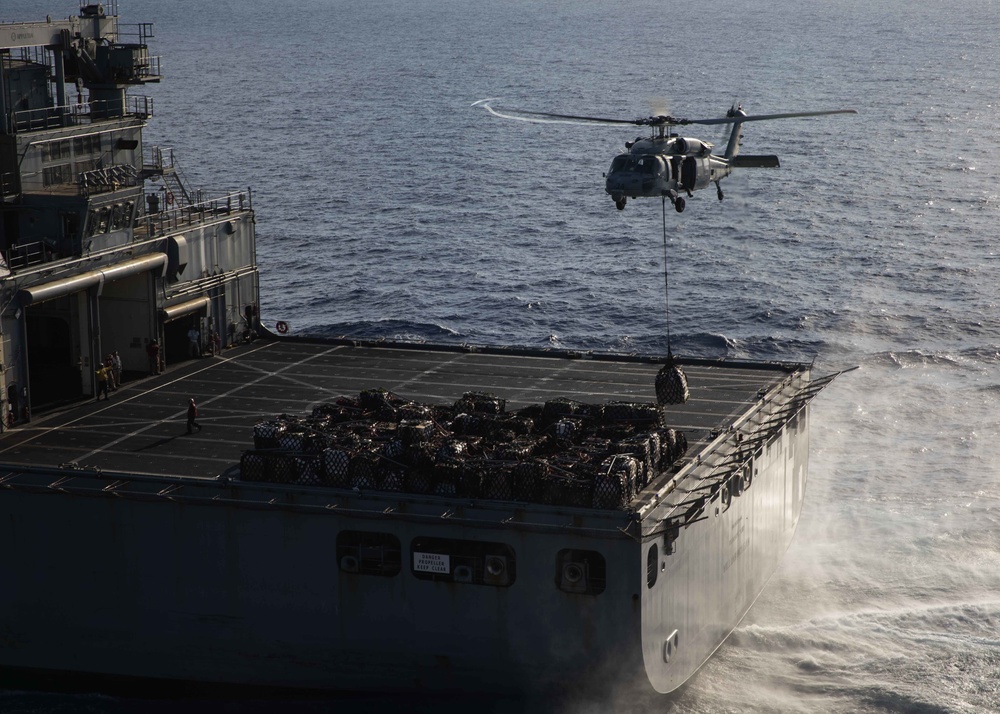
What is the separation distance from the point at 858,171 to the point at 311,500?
8984 cm

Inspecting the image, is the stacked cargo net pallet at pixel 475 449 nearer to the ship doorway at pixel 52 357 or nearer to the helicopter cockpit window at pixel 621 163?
the helicopter cockpit window at pixel 621 163

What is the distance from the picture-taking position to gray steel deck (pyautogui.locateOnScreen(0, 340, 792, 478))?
123 feet

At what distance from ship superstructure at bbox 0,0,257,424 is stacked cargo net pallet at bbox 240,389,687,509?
358 inches

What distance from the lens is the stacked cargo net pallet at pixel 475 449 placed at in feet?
107

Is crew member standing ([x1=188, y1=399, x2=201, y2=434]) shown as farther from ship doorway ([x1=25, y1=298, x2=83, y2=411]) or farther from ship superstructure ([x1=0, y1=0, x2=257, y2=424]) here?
ship doorway ([x1=25, y1=298, x2=83, y2=411])

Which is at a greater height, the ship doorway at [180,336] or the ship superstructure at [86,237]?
the ship superstructure at [86,237]

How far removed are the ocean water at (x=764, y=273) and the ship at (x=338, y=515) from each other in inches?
76.7

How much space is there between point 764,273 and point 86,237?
165 ft

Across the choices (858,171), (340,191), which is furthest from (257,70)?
(858,171)

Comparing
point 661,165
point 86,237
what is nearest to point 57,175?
point 86,237

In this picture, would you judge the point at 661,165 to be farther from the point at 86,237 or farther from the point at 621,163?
the point at 86,237

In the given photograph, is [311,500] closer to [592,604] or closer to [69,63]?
[592,604]

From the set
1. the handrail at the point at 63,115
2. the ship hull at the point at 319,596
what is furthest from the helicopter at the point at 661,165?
the handrail at the point at 63,115

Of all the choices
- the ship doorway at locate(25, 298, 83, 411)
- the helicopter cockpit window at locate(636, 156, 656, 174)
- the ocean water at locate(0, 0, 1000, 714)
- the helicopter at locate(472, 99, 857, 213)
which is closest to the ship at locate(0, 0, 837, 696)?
the ship doorway at locate(25, 298, 83, 411)
